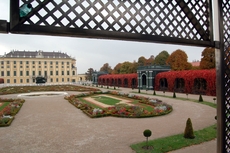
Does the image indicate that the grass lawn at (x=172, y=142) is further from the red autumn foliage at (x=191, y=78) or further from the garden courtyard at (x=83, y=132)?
the red autumn foliage at (x=191, y=78)

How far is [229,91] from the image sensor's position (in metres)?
3.50

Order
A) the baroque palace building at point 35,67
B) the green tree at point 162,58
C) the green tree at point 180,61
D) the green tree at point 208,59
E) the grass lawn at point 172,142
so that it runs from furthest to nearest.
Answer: the baroque palace building at point 35,67, the green tree at point 162,58, the green tree at point 180,61, the green tree at point 208,59, the grass lawn at point 172,142

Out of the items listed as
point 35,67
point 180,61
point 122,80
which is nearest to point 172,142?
point 122,80

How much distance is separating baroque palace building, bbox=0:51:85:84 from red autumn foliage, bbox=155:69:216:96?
183ft

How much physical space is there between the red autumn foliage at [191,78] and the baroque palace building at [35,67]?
2200 inches

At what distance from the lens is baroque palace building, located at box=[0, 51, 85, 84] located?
2867 inches

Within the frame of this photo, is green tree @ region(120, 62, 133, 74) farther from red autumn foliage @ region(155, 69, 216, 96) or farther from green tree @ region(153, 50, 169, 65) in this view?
red autumn foliage @ region(155, 69, 216, 96)

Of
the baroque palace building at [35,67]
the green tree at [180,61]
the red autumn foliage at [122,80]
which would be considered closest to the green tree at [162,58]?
the green tree at [180,61]

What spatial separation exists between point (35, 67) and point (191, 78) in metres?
67.5

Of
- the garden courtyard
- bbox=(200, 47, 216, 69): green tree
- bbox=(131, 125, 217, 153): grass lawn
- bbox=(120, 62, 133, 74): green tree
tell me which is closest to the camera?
bbox=(131, 125, 217, 153): grass lawn

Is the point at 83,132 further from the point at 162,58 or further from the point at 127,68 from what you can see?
the point at 127,68

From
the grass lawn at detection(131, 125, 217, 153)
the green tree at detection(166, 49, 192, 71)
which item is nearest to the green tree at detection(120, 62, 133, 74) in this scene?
the green tree at detection(166, 49, 192, 71)

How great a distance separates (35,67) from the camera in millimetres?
77000

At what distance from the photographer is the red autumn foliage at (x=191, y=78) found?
2417 cm
